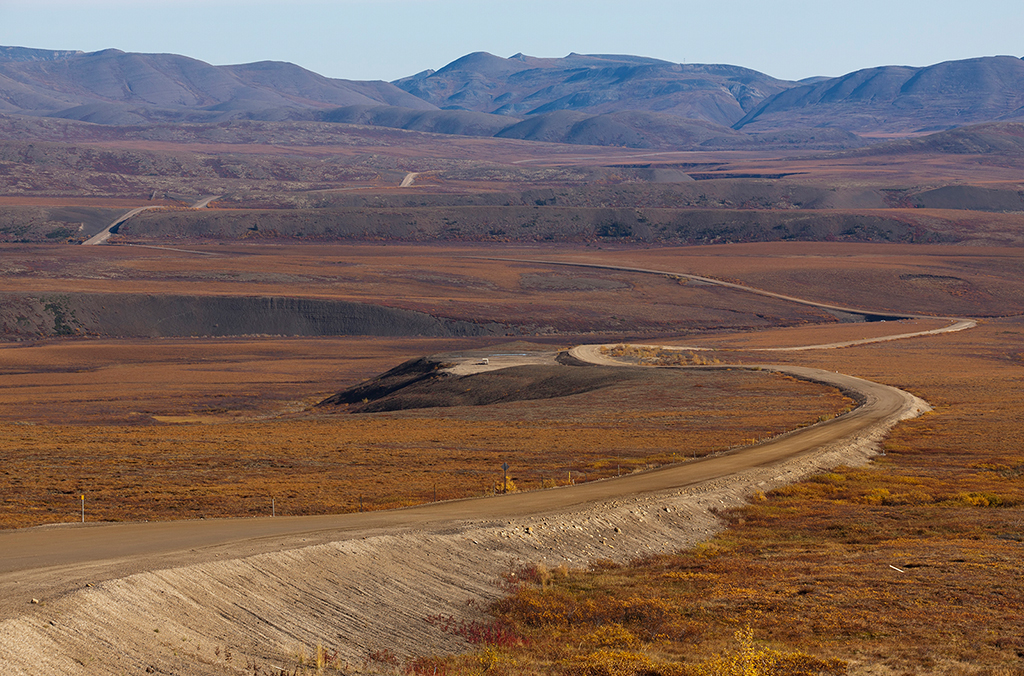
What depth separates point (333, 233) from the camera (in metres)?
170

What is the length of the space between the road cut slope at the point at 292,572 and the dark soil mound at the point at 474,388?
32.2 metres

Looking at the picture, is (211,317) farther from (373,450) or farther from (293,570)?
(293,570)

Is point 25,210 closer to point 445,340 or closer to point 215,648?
point 445,340

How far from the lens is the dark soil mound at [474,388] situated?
63656mm

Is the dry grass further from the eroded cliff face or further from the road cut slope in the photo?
the eroded cliff face

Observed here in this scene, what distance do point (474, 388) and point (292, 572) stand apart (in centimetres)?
4761

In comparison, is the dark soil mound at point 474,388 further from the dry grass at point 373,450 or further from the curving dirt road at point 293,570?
the curving dirt road at point 293,570

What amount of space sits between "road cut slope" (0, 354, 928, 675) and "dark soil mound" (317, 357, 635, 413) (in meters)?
32.2

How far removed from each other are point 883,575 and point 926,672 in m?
5.92

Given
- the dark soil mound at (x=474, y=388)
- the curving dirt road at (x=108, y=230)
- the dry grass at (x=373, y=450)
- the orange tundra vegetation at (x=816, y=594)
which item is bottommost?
the dark soil mound at (x=474, y=388)

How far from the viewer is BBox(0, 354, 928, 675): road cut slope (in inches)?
555

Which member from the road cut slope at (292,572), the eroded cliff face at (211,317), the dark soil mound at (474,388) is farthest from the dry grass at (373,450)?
the eroded cliff face at (211,317)

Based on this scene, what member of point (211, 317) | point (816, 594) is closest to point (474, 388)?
point (816, 594)

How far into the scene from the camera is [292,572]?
711 inches
